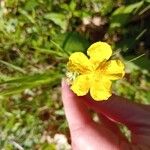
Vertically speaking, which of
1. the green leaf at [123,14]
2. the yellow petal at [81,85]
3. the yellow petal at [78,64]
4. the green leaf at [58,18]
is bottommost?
the yellow petal at [81,85]

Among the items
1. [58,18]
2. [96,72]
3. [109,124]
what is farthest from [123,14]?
[96,72]

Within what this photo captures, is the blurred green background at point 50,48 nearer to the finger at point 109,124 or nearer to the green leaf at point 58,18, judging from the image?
the green leaf at point 58,18

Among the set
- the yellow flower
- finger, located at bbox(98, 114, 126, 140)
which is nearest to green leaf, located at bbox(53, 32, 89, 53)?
finger, located at bbox(98, 114, 126, 140)

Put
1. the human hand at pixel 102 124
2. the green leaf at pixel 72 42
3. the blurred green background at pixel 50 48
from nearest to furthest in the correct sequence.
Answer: the human hand at pixel 102 124 < the green leaf at pixel 72 42 < the blurred green background at pixel 50 48

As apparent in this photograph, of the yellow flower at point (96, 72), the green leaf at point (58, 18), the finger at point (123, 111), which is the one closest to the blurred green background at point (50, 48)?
the green leaf at point (58, 18)

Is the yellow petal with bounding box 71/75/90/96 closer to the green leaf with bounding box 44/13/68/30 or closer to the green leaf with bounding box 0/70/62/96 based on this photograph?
the green leaf with bounding box 0/70/62/96

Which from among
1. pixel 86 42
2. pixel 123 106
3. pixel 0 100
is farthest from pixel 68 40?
pixel 123 106
